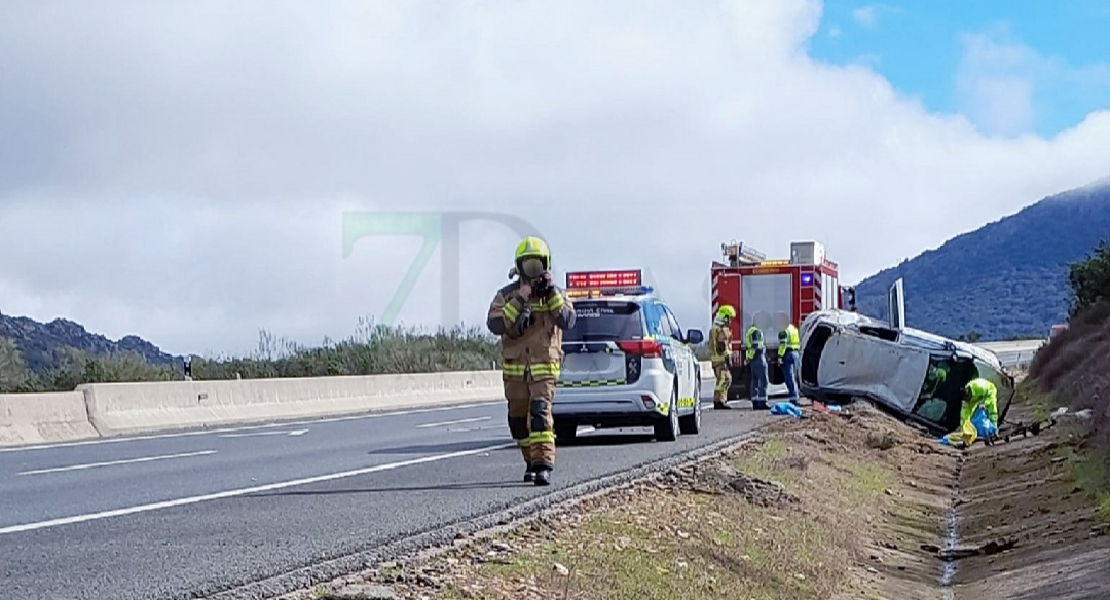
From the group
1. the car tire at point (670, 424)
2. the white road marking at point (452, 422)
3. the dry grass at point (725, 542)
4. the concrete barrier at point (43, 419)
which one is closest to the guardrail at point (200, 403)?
the concrete barrier at point (43, 419)

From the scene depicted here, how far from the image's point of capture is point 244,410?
2623 centimetres

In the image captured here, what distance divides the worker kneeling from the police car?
638 cm

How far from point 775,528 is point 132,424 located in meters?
13.8

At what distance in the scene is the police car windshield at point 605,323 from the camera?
16.8m

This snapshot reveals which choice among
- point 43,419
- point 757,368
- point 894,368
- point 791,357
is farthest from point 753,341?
point 43,419

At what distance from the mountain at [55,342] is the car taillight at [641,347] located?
20.5m

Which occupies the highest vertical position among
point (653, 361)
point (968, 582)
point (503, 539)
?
point (653, 361)

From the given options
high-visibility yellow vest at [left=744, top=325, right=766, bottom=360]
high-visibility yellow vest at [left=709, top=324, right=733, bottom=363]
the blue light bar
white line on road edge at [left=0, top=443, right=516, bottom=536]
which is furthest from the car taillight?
high-visibility yellow vest at [left=744, top=325, right=766, bottom=360]

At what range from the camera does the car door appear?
17938 millimetres

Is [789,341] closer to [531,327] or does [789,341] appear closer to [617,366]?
[617,366]

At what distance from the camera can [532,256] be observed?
11.2 m

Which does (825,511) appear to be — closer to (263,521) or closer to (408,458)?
(408,458)

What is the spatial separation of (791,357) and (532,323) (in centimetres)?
1350

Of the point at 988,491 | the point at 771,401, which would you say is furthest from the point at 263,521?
the point at 771,401
